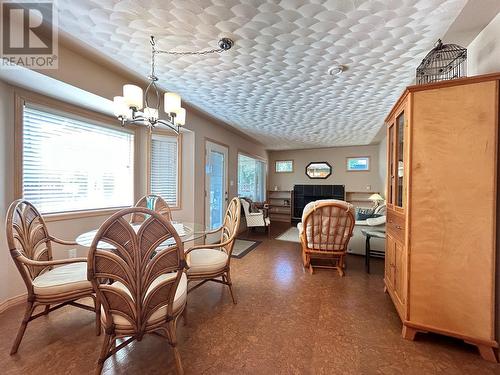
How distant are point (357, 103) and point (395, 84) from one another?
25.2 inches

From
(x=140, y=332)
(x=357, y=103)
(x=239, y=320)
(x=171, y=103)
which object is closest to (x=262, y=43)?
(x=171, y=103)

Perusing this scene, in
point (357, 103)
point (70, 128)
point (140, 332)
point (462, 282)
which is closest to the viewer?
point (140, 332)

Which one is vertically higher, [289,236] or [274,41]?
[274,41]

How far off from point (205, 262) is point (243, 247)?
2.21 m

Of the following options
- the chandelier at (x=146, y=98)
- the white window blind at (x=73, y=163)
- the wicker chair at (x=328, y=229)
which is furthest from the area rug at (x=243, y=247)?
the chandelier at (x=146, y=98)

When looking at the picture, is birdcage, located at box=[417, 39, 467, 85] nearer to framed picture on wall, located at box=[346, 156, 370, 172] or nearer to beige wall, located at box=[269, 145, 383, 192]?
beige wall, located at box=[269, 145, 383, 192]

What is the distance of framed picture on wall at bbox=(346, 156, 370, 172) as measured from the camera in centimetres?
666

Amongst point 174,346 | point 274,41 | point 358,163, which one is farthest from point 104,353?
point 358,163

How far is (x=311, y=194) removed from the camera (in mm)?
7133

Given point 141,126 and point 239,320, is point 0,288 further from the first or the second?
point 141,126

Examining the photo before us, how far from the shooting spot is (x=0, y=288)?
1.95 metres

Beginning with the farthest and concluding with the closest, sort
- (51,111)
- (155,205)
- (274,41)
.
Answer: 1. (155,205)
2. (51,111)
3. (274,41)

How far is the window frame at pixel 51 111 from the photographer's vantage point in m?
2.05

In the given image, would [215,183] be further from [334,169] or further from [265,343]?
[334,169]
